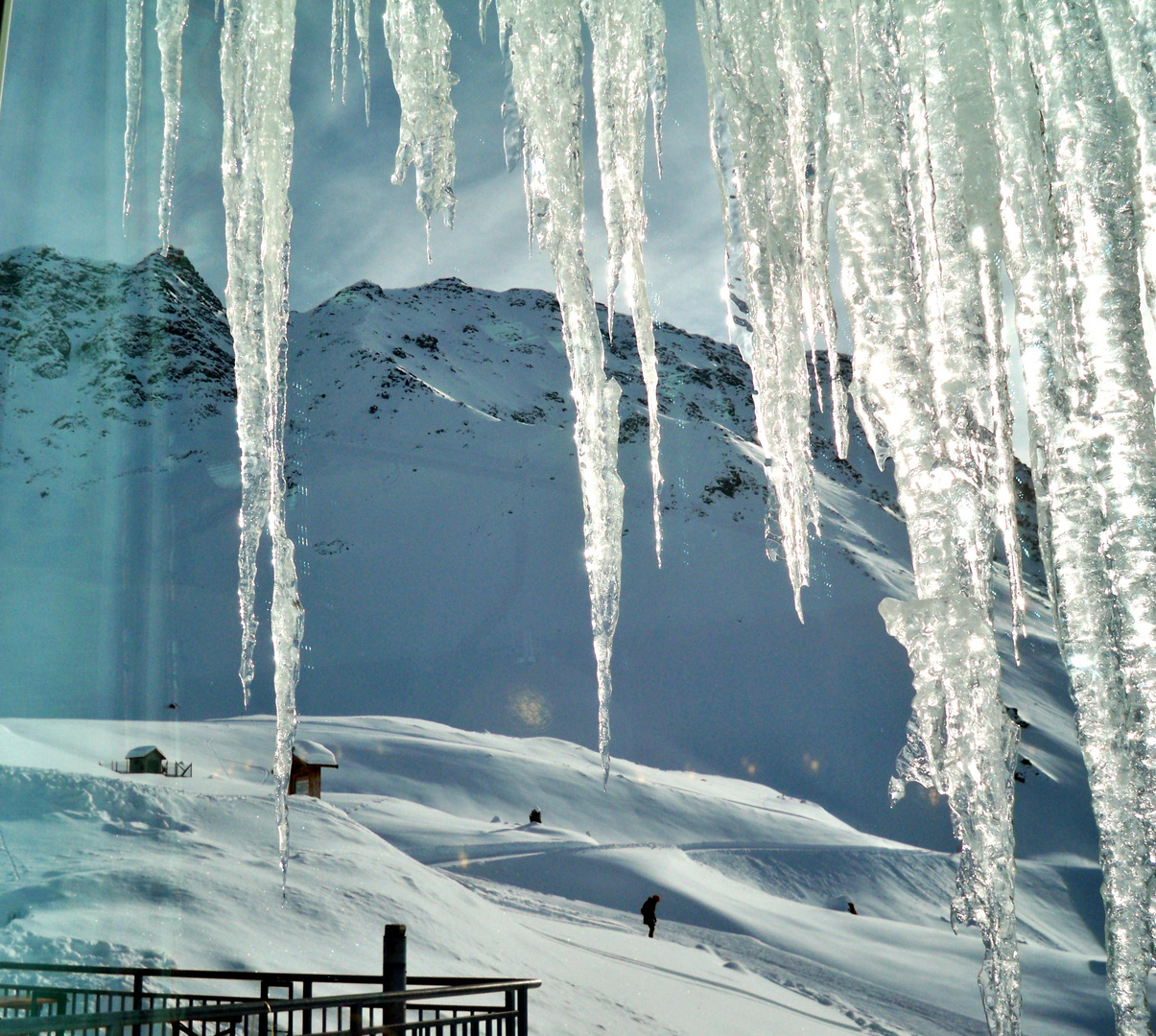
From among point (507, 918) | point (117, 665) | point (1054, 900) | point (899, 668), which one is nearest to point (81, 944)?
point (507, 918)

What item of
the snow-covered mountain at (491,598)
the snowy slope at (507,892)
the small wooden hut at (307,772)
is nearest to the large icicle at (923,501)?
the snowy slope at (507,892)

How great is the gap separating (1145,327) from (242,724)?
29.9 m

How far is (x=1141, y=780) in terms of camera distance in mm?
2057

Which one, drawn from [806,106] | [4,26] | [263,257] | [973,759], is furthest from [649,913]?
[4,26]

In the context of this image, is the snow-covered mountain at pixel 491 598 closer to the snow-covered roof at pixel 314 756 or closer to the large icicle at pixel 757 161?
the snow-covered roof at pixel 314 756

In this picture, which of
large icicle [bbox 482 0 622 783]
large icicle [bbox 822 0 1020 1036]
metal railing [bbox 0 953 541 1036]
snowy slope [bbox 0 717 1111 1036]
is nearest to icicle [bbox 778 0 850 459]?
large icicle [bbox 822 0 1020 1036]

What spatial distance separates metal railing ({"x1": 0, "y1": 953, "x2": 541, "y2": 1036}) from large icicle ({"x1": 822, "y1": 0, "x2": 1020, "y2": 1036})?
100.0 inches

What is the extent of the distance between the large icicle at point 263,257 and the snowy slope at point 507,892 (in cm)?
367

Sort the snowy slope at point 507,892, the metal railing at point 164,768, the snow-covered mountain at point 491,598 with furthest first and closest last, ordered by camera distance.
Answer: the snow-covered mountain at point 491,598, the metal railing at point 164,768, the snowy slope at point 507,892

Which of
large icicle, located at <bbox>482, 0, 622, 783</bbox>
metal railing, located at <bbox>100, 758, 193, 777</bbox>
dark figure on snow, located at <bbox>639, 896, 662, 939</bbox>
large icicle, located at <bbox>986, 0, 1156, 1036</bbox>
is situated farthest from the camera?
metal railing, located at <bbox>100, 758, 193, 777</bbox>

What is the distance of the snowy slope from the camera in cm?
782

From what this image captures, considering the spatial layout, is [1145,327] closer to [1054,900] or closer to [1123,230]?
[1123,230]

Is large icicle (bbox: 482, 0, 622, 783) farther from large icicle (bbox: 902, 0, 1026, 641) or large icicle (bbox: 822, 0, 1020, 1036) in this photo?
large icicle (bbox: 902, 0, 1026, 641)

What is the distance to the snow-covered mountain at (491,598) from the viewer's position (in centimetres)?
3916
